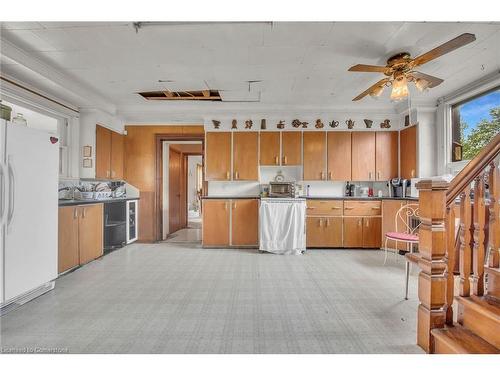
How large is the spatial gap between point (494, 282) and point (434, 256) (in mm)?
417

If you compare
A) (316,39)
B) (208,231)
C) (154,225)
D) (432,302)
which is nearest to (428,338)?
(432,302)

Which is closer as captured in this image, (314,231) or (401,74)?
(401,74)

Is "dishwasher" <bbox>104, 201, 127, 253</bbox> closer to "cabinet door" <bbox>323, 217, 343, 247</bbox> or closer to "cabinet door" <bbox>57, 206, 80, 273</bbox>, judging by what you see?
"cabinet door" <bbox>57, 206, 80, 273</bbox>

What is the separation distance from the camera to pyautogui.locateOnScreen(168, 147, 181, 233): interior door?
20.0 feet

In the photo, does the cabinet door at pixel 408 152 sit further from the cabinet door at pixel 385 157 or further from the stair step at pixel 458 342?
the stair step at pixel 458 342

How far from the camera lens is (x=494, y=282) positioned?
1.68 m

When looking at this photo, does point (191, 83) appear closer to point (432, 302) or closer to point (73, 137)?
point (73, 137)

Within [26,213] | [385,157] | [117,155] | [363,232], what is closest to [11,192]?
[26,213]

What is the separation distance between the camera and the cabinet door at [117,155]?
4.95 meters

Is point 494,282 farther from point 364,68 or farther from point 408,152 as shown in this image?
point 408,152

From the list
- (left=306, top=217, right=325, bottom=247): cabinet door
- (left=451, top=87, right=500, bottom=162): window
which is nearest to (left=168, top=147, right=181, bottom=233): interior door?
(left=306, top=217, right=325, bottom=247): cabinet door

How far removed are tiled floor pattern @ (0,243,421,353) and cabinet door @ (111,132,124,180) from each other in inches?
74.2

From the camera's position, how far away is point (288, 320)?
7.12 ft

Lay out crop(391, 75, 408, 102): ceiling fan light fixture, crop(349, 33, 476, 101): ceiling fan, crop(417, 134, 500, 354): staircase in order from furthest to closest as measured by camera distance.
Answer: crop(391, 75, 408, 102): ceiling fan light fixture → crop(349, 33, 476, 101): ceiling fan → crop(417, 134, 500, 354): staircase
